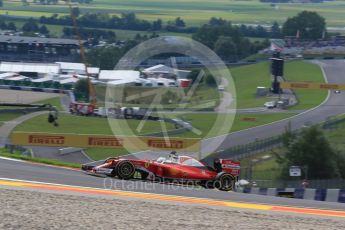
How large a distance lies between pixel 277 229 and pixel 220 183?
19.1ft

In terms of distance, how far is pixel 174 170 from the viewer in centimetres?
1627

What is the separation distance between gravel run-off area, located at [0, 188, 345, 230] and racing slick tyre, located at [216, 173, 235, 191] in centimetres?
430

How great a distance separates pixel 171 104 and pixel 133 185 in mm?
39321

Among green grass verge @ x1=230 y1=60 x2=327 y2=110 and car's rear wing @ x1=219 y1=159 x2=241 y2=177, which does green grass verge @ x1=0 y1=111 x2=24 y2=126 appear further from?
car's rear wing @ x1=219 y1=159 x2=241 y2=177

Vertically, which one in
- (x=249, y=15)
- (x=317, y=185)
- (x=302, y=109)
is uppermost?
(x=249, y=15)

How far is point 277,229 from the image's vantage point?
1079 cm

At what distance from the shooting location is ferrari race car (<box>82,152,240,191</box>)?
52.0 feet

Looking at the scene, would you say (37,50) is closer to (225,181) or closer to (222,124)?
(222,124)

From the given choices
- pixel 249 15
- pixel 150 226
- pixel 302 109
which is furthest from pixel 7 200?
pixel 249 15

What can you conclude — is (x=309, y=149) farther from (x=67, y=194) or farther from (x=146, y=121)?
(x=67, y=194)

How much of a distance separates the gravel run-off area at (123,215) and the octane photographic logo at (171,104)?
17413mm

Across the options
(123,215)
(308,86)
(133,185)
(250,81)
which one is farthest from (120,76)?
(123,215)

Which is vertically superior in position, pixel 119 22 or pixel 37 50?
pixel 119 22

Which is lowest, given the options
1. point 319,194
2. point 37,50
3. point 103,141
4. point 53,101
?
point 319,194
